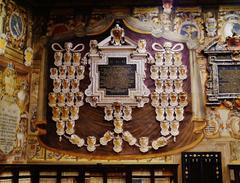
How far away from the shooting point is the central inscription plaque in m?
6.52

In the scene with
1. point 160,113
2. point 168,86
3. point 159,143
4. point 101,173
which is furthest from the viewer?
point 168,86

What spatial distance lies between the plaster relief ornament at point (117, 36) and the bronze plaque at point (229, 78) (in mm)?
1914

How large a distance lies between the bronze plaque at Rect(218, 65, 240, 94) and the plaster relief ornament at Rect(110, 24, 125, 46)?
6.28ft

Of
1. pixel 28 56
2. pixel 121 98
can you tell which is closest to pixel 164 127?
pixel 121 98

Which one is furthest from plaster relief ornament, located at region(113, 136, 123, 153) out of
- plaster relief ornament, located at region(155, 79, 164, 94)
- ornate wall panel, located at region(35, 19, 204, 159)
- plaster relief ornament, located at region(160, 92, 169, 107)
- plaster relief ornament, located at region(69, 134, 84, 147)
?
plaster relief ornament, located at region(155, 79, 164, 94)

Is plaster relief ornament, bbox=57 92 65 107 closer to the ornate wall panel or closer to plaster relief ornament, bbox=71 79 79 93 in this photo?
the ornate wall panel

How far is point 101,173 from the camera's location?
6.16 m

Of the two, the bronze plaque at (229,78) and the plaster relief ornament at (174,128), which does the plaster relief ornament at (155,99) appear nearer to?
the plaster relief ornament at (174,128)

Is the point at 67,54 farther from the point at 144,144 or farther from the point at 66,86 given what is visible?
the point at 144,144

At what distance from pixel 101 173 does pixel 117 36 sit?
2.58 m

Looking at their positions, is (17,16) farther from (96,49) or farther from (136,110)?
(136,110)

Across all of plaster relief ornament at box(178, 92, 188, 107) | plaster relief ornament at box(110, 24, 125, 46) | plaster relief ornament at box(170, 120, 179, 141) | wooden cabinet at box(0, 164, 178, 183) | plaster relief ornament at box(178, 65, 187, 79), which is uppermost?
plaster relief ornament at box(110, 24, 125, 46)

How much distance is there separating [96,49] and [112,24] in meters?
0.60

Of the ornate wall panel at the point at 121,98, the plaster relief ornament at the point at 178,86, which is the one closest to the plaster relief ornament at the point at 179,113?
the ornate wall panel at the point at 121,98
